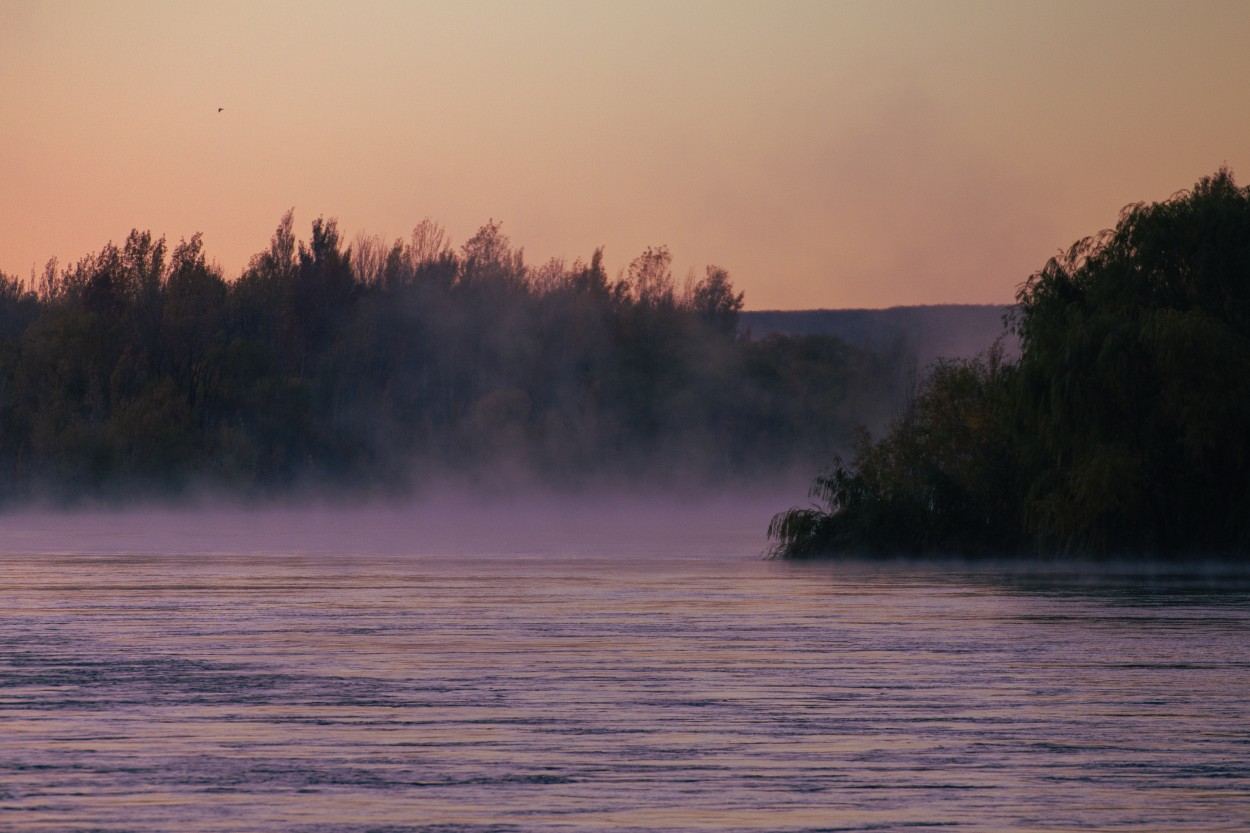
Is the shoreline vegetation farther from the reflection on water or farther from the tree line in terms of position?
the tree line

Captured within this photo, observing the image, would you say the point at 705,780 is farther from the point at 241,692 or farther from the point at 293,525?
the point at 293,525

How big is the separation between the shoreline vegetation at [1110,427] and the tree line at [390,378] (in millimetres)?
68785

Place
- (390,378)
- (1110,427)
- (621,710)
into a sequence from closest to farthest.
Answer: (621,710) < (1110,427) < (390,378)

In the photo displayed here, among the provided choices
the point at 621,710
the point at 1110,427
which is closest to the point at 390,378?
the point at 1110,427

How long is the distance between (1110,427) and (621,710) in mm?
27023

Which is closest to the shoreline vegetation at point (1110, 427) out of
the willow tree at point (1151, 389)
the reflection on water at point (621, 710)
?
the willow tree at point (1151, 389)

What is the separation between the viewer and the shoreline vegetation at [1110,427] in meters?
38.9

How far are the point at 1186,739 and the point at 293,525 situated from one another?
66.8 m

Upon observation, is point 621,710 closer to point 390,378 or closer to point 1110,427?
point 1110,427

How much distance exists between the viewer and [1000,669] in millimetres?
18188

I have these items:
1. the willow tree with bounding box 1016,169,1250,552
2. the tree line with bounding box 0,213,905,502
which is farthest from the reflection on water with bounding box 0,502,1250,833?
the tree line with bounding box 0,213,905,502

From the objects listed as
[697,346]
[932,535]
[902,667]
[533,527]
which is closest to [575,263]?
[697,346]

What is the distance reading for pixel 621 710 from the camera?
14828 millimetres

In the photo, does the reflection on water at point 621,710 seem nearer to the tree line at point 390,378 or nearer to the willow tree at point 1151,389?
the willow tree at point 1151,389
